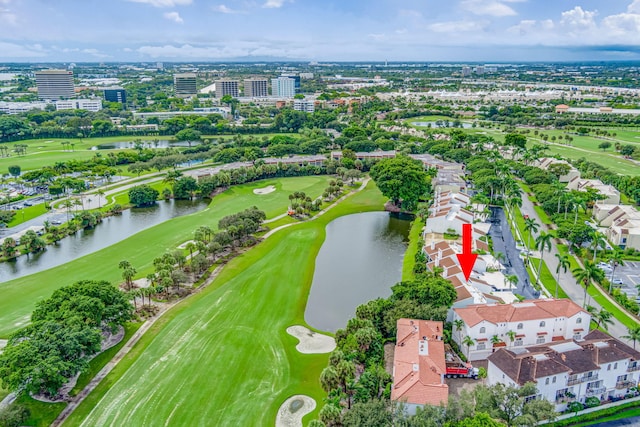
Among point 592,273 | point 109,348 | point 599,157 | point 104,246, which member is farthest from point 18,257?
point 599,157

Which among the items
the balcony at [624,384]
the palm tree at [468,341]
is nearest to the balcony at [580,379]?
the balcony at [624,384]

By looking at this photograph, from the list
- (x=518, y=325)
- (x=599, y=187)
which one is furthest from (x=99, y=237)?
(x=599, y=187)

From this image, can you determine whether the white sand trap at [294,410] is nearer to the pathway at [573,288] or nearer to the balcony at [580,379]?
the balcony at [580,379]

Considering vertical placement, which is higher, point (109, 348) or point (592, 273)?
point (592, 273)

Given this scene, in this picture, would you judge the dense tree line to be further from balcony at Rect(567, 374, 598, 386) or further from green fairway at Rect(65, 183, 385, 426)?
balcony at Rect(567, 374, 598, 386)

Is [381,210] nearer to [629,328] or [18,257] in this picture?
[629,328]

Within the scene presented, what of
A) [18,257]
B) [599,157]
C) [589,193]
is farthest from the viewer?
[599,157]
